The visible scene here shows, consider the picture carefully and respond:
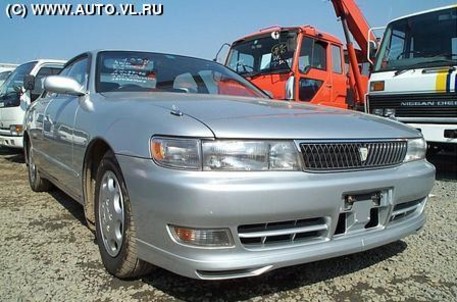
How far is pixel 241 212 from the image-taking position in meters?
2.05

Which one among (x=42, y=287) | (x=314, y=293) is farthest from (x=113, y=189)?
(x=314, y=293)

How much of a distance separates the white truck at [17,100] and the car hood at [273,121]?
16.8 ft

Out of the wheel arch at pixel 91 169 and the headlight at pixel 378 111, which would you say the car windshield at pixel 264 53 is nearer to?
the headlight at pixel 378 111

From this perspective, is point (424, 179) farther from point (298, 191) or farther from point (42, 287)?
point (42, 287)

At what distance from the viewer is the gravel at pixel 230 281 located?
2.45 m

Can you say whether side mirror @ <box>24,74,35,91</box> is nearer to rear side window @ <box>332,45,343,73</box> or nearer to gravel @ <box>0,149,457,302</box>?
gravel @ <box>0,149,457,302</box>

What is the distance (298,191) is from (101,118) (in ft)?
4.40

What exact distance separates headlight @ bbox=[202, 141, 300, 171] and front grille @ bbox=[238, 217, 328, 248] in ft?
0.89

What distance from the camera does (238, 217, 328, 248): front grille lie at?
7.02ft

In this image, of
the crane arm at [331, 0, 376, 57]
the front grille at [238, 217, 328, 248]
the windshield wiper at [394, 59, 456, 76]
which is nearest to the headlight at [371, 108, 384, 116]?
the windshield wiper at [394, 59, 456, 76]

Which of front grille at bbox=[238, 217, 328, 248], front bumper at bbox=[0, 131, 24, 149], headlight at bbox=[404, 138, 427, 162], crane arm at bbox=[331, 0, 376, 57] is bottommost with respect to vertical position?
front bumper at bbox=[0, 131, 24, 149]

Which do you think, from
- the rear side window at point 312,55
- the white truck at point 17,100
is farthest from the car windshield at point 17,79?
the rear side window at point 312,55

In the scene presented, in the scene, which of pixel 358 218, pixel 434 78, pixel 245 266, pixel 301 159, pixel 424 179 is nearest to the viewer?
pixel 245 266

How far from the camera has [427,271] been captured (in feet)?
9.26
